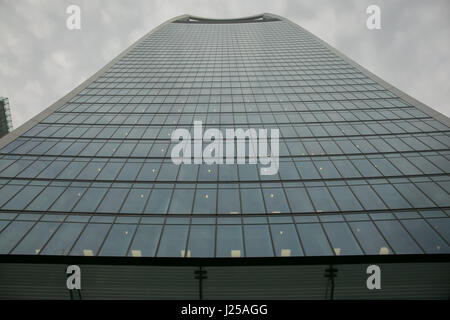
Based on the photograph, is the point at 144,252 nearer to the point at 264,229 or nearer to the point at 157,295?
the point at 157,295

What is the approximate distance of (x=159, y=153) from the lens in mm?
22797

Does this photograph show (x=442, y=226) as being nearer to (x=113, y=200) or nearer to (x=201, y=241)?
(x=201, y=241)

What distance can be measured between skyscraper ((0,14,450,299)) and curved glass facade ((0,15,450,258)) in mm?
106

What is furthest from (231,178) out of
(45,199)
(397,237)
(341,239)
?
(45,199)

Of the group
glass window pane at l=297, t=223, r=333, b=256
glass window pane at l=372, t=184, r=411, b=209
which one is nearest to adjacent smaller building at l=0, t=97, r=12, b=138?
glass window pane at l=297, t=223, r=333, b=256

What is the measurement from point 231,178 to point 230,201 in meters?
2.48

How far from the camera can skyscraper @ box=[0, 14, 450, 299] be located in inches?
547

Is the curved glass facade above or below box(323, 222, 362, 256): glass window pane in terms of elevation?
above

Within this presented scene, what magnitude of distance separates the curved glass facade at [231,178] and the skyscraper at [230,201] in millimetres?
106

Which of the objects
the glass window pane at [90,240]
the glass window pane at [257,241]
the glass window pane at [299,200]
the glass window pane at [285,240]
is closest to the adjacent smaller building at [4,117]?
the glass window pane at [90,240]

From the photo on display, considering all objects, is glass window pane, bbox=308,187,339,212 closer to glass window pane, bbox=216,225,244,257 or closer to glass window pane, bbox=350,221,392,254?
glass window pane, bbox=350,221,392,254

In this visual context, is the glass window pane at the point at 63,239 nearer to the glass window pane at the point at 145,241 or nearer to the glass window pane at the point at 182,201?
the glass window pane at the point at 145,241

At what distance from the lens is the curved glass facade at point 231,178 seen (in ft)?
48.0
